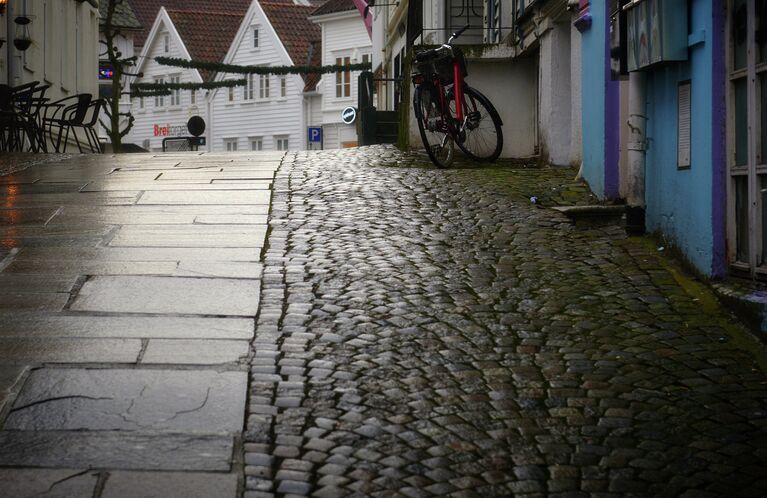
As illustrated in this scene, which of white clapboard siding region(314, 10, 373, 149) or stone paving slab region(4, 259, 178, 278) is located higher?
white clapboard siding region(314, 10, 373, 149)

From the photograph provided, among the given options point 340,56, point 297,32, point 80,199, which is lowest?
point 80,199

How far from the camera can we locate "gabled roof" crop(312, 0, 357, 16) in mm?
54531

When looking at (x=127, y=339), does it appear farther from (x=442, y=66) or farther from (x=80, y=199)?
(x=442, y=66)

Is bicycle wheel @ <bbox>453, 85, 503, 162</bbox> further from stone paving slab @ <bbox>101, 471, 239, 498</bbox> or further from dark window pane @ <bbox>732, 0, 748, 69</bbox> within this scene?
stone paving slab @ <bbox>101, 471, 239, 498</bbox>

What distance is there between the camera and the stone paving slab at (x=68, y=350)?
19.5 ft

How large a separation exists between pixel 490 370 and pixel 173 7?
243 feet

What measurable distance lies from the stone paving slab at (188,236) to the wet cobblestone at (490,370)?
0.74 feet

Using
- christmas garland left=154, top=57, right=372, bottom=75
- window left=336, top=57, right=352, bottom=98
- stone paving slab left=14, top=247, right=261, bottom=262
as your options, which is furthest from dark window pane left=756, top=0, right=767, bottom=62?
window left=336, top=57, right=352, bottom=98

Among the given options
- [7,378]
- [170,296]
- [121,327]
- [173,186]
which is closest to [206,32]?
[173,186]

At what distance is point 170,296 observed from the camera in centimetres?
734

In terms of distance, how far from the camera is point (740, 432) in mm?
5281

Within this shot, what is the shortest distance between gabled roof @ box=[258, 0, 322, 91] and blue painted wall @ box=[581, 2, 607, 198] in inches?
1766

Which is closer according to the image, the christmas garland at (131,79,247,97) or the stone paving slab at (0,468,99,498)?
the stone paving slab at (0,468,99,498)

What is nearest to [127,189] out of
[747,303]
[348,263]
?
[348,263]
